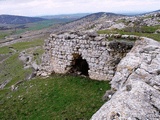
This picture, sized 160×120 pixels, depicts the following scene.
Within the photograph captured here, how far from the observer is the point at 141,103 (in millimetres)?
8148

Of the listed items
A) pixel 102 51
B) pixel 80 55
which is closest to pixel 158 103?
pixel 102 51

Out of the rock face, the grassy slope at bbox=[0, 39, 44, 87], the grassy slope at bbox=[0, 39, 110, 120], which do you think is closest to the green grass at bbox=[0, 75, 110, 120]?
the grassy slope at bbox=[0, 39, 110, 120]

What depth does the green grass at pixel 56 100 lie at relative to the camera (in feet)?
49.3

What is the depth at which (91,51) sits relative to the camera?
1947 cm

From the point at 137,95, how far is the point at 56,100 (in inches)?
381

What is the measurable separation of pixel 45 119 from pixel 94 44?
25.1 ft

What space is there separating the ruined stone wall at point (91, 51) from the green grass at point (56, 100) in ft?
3.62

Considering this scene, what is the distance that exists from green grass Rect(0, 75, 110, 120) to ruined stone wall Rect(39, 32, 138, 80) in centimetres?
110

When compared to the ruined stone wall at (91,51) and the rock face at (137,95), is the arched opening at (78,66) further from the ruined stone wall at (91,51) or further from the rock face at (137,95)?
the rock face at (137,95)

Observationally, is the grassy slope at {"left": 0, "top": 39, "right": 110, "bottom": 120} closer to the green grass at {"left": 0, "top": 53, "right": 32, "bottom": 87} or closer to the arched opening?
the arched opening

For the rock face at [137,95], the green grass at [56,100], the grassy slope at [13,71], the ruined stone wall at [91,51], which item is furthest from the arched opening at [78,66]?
the grassy slope at [13,71]

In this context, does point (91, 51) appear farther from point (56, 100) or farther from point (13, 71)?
point (13, 71)

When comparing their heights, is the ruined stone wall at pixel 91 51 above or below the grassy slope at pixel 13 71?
above

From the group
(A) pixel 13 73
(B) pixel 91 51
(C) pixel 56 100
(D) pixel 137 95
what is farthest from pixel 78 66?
(A) pixel 13 73
